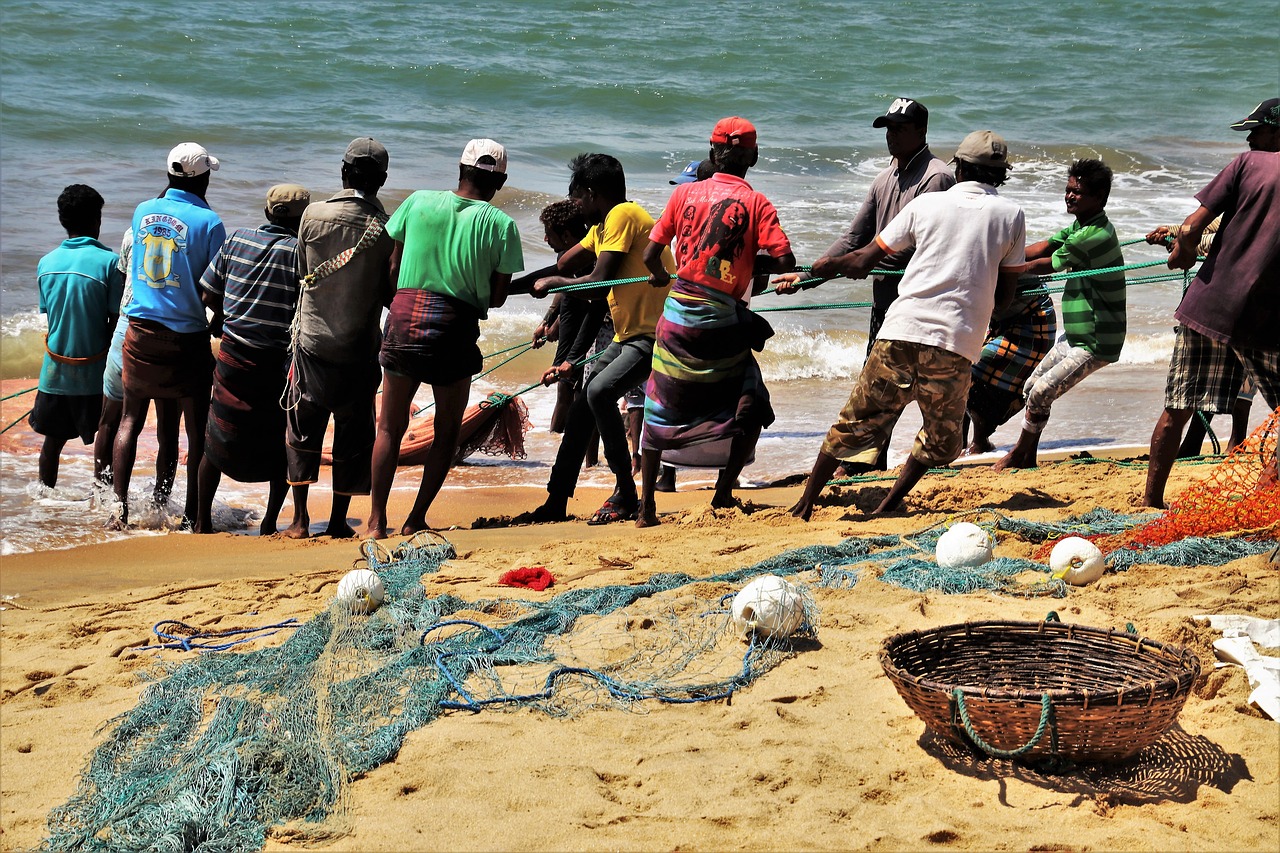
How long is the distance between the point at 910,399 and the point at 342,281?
8.34 ft

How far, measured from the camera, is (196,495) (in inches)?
258

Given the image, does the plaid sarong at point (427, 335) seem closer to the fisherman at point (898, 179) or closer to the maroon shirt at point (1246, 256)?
the fisherman at point (898, 179)

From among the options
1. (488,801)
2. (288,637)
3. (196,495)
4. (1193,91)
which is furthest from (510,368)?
(1193,91)

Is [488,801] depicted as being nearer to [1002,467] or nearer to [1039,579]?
[1039,579]

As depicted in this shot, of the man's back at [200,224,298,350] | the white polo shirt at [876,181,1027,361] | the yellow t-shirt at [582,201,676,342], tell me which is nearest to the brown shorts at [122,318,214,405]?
the man's back at [200,224,298,350]

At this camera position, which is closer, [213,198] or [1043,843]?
[1043,843]

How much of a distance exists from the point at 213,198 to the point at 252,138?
300 centimetres

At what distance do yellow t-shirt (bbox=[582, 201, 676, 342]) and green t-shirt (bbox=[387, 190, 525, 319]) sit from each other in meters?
0.48

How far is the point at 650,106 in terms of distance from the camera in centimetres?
2142

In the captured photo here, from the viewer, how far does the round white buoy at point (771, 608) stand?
3.96 m

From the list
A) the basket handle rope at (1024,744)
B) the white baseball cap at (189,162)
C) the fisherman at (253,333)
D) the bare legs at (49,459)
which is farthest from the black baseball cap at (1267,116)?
the bare legs at (49,459)

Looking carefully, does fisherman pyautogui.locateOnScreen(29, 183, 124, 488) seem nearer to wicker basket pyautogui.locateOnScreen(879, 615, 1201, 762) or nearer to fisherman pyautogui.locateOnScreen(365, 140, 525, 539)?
fisherman pyautogui.locateOnScreen(365, 140, 525, 539)

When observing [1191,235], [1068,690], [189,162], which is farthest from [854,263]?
[189,162]

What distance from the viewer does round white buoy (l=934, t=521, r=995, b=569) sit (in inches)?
185
